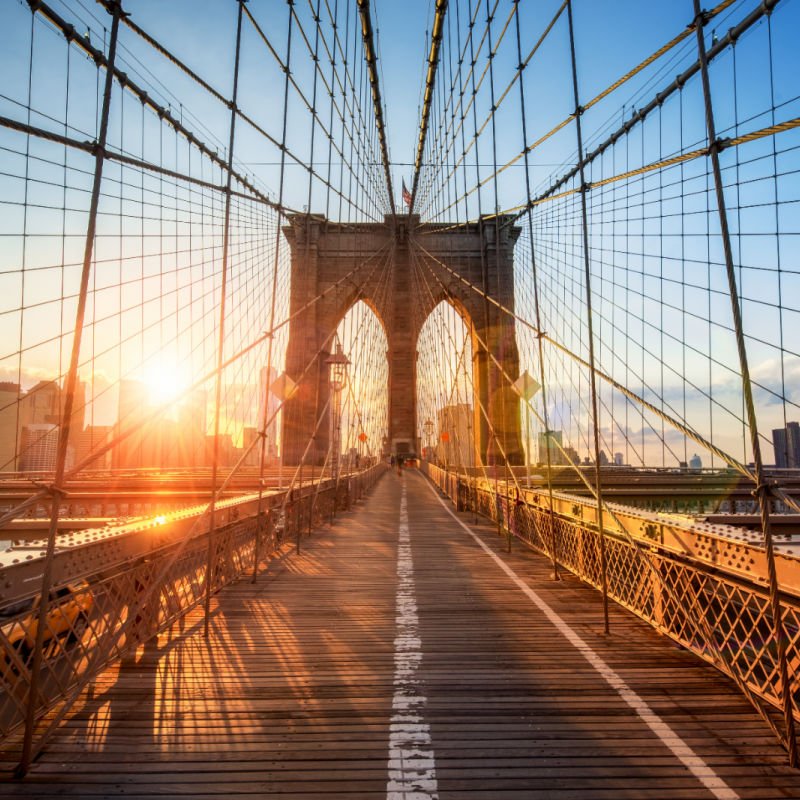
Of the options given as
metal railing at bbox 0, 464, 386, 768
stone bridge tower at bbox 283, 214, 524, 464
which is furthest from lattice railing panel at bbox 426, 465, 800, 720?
stone bridge tower at bbox 283, 214, 524, 464

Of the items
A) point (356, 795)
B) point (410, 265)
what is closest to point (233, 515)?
point (356, 795)

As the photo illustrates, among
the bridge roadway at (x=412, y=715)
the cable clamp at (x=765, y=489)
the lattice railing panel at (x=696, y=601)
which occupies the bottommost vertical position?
the bridge roadway at (x=412, y=715)

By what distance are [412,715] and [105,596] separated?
2013mm

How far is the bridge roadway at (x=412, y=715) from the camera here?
7.29ft

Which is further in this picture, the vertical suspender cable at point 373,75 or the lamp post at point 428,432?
the lamp post at point 428,432

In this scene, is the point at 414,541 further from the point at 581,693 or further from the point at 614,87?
the point at 614,87

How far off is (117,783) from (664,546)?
140 inches

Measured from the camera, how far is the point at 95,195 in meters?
2.70

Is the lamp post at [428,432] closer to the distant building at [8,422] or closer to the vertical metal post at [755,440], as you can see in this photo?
A: the distant building at [8,422]

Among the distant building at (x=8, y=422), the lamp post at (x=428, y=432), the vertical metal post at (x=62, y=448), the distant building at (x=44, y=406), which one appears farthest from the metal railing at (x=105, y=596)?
the lamp post at (x=428, y=432)

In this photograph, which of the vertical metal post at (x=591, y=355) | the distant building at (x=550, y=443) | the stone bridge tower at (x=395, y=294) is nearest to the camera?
the vertical metal post at (x=591, y=355)

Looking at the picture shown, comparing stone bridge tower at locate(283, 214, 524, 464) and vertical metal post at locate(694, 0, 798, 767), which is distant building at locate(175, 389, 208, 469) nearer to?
vertical metal post at locate(694, 0, 798, 767)

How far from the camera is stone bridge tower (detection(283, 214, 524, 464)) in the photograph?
33281 millimetres

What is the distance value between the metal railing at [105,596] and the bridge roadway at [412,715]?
0.16 m
